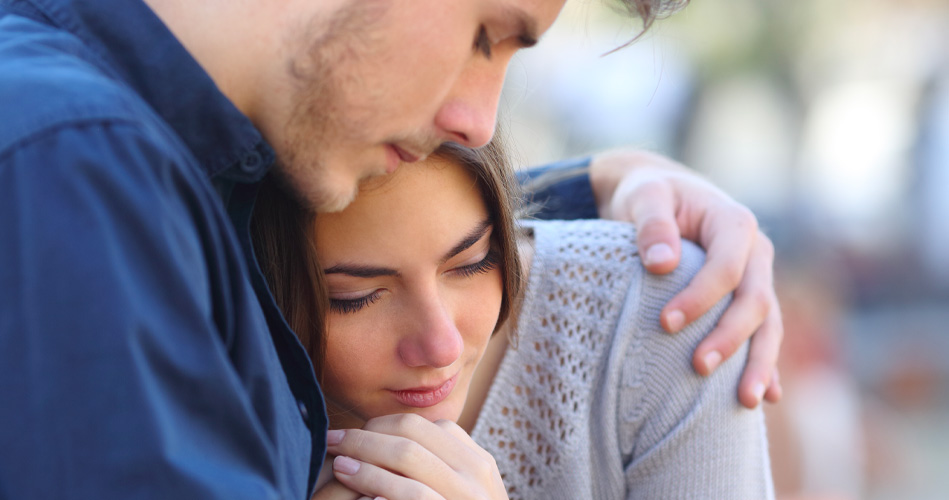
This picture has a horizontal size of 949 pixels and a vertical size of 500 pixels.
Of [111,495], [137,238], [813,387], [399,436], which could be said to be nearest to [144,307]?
[137,238]

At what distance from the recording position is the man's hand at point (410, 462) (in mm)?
1595

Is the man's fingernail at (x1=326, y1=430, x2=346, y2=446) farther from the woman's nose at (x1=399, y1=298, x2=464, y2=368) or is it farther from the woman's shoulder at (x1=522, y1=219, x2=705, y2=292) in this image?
the woman's shoulder at (x1=522, y1=219, x2=705, y2=292)

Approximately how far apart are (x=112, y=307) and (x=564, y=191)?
207cm

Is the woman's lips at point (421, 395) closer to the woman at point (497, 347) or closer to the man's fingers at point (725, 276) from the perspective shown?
the woman at point (497, 347)

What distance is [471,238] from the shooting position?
1929 millimetres

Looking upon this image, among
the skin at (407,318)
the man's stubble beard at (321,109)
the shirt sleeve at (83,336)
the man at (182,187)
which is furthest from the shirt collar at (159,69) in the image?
the skin at (407,318)

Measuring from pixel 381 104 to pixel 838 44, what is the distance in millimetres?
18578

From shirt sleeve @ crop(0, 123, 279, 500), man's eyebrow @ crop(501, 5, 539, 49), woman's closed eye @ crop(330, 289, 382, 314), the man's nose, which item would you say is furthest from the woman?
shirt sleeve @ crop(0, 123, 279, 500)

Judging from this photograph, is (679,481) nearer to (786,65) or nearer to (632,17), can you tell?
(632,17)

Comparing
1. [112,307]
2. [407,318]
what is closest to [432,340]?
[407,318]

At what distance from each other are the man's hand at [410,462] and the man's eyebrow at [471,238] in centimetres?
36

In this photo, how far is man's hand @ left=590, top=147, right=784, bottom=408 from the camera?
210 cm

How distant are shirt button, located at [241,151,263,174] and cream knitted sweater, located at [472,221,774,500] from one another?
1.15m

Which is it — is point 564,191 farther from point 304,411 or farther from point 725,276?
point 304,411
